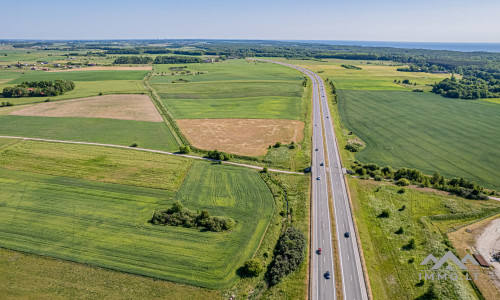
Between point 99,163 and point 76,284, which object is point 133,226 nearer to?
point 76,284

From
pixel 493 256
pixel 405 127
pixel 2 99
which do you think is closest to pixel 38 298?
pixel 493 256

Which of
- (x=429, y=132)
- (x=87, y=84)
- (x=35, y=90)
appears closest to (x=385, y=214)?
(x=429, y=132)

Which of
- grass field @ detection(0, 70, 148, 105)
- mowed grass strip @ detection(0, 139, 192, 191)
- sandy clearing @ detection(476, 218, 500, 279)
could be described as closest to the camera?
sandy clearing @ detection(476, 218, 500, 279)

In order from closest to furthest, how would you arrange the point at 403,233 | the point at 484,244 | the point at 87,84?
1. the point at 484,244
2. the point at 403,233
3. the point at 87,84

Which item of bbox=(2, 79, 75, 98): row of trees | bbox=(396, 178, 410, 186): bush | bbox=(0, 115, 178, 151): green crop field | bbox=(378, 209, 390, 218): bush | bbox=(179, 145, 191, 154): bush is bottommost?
bbox=(378, 209, 390, 218): bush

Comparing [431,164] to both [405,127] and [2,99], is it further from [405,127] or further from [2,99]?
[2,99]

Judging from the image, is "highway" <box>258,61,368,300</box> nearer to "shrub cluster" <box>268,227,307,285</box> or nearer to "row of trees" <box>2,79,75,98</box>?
"shrub cluster" <box>268,227,307,285</box>

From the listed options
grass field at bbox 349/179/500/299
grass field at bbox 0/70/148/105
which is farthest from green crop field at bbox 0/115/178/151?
grass field at bbox 349/179/500/299
